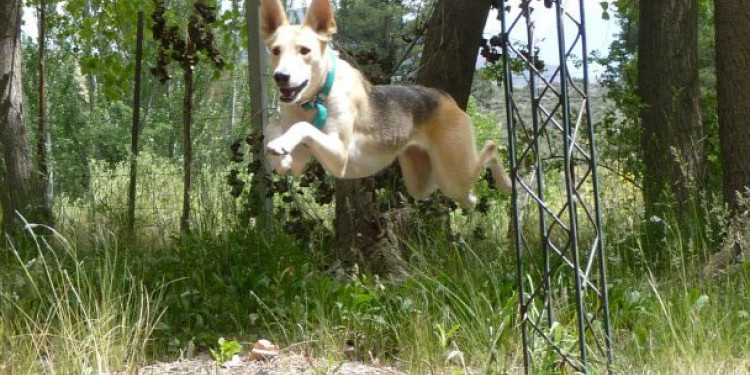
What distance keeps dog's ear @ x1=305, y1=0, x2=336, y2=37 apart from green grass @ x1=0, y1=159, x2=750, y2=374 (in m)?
1.44

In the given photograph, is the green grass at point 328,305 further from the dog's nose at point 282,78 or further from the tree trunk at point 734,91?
the dog's nose at point 282,78

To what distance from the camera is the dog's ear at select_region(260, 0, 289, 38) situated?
3.57 meters

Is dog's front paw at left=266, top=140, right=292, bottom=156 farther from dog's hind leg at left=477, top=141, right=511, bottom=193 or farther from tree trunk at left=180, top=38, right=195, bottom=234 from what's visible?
tree trunk at left=180, top=38, right=195, bottom=234

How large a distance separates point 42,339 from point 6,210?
116 inches

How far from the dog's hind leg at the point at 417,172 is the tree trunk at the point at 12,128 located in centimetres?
400

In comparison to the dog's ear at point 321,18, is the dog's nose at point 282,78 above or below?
below

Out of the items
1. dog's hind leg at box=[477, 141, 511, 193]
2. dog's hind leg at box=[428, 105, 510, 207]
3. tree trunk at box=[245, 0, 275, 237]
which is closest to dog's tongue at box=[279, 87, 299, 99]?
dog's hind leg at box=[428, 105, 510, 207]

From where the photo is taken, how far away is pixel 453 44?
22.1 feet

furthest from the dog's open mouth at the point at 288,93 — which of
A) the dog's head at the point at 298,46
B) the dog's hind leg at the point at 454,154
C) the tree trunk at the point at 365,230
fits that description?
the tree trunk at the point at 365,230

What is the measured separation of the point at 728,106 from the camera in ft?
21.6

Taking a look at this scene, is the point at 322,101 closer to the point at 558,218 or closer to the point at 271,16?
the point at 271,16

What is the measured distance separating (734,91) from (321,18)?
386cm

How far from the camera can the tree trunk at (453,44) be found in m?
6.63

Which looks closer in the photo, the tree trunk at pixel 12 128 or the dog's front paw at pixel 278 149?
the dog's front paw at pixel 278 149
